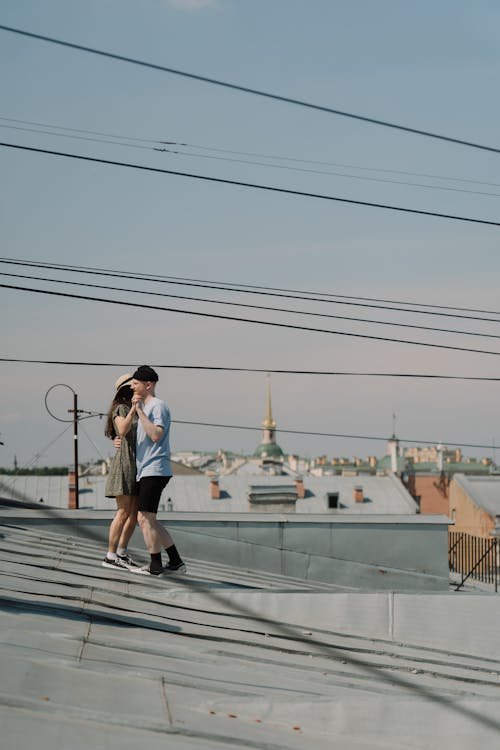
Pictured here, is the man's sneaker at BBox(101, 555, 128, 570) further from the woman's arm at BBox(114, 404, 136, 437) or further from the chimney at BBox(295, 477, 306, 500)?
the chimney at BBox(295, 477, 306, 500)

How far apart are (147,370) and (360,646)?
2.51 m


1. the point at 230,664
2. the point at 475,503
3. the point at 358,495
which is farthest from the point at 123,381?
the point at 358,495

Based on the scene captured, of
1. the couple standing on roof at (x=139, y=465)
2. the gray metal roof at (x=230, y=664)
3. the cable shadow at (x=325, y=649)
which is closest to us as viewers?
the gray metal roof at (x=230, y=664)

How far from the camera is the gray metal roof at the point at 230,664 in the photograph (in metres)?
4.37

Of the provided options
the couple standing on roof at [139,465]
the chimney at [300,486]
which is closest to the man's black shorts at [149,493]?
the couple standing on roof at [139,465]

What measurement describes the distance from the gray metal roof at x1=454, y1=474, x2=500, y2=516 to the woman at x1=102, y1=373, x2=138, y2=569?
53.1 m

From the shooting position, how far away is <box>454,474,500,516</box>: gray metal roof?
61.9 metres

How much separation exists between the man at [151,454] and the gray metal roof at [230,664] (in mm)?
331

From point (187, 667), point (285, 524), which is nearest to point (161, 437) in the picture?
point (187, 667)

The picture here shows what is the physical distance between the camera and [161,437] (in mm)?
8219

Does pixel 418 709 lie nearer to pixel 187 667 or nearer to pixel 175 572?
pixel 187 667

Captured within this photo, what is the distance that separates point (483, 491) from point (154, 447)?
58.0 meters

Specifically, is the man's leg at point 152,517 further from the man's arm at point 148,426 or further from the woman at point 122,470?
the man's arm at point 148,426

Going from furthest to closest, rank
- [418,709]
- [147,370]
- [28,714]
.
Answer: [147,370], [418,709], [28,714]
